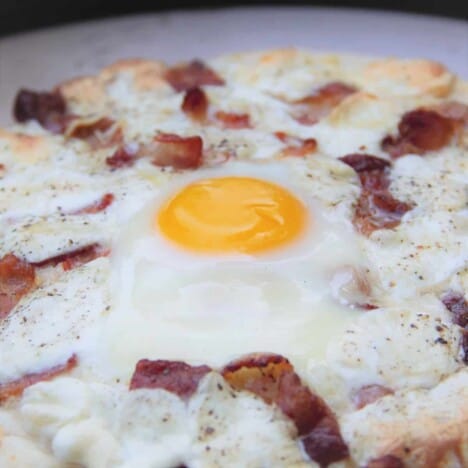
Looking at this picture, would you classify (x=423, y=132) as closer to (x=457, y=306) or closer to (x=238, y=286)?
(x=457, y=306)

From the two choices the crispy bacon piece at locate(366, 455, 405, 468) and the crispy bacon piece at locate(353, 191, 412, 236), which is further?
the crispy bacon piece at locate(353, 191, 412, 236)

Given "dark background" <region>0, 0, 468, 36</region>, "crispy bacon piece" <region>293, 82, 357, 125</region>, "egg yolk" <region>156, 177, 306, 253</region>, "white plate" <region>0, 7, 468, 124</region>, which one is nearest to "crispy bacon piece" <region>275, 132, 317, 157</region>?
"crispy bacon piece" <region>293, 82, 357, 125</region>

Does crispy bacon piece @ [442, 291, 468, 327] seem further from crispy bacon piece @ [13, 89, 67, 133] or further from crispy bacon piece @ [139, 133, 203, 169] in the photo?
crispy bacon piece @ [13, 89, 67, 133]

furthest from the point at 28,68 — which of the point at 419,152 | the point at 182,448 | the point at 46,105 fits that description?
the point at 182,448

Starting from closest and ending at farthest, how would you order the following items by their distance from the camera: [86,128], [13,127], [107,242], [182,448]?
1. [182,448]
2. [107,242]
3. [86,128]
4. [13,127]

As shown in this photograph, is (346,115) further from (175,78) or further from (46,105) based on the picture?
(46,105)

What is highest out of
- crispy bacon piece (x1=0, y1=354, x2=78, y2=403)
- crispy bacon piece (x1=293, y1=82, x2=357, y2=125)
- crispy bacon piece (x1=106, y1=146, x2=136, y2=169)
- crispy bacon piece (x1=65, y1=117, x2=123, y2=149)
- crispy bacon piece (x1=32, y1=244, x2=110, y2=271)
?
crispy bacon piece (x1=293, y1=82, x2=357, y2=125)
